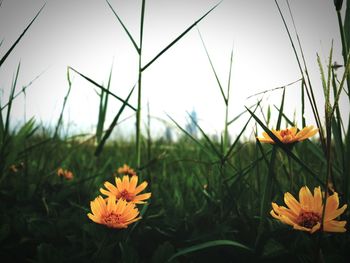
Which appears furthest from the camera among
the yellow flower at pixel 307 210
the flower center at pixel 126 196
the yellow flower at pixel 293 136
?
the flower center at pixel 126 196

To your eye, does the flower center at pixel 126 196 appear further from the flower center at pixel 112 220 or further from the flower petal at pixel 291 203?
the flower petal at pixel 291 203

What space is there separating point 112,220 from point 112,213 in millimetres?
34

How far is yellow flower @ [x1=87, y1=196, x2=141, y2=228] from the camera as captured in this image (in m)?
0.60

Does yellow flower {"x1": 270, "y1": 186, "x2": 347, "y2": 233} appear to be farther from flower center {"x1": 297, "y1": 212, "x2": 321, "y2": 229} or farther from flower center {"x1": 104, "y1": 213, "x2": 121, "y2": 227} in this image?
flower center {"x1": 104, "y1": 213, "x2": 121, "y2": 227}

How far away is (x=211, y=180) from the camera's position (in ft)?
3.97

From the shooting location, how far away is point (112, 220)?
24.0 inches

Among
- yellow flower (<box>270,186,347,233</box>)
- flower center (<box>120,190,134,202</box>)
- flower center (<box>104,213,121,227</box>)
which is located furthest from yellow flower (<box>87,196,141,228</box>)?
yellow flower (<box>270,186,347,233</box>)

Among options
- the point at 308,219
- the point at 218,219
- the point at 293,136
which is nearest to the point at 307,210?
the point at 308,219

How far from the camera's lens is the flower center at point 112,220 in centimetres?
59

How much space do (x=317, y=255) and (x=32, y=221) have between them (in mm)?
819

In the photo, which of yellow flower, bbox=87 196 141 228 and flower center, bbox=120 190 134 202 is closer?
yellow flower, bbox=87 196 141 228

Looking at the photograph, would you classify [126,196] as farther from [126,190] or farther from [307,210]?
[307,210]

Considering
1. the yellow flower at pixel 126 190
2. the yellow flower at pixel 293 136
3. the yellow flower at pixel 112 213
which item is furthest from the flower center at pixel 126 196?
the yellow flower at pixel 293 136

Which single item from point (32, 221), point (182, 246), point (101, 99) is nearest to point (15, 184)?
point (32, 221)
